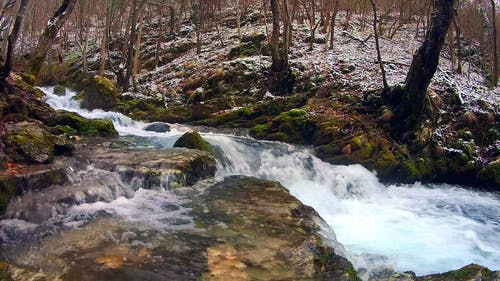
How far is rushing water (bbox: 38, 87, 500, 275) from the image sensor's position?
6.98 meters

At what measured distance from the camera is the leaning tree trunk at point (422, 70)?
35.7ft

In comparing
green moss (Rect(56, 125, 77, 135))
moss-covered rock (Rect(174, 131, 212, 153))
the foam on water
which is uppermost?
green moss (Rect(56, 125, 77, 135))

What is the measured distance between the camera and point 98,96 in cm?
1672

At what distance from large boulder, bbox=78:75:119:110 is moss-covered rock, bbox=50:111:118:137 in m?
5.43

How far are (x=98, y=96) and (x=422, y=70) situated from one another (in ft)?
39.0

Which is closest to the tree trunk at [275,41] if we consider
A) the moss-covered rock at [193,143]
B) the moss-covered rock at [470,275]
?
the moss-covered rock at [193,143]

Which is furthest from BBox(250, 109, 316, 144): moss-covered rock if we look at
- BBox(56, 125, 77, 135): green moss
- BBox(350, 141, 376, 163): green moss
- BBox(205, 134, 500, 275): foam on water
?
BBox(56, 125, 77, 135): green moss

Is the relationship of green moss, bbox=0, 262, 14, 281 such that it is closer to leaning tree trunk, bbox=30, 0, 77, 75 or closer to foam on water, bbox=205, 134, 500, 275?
foam on water, bbox=205, 134, 500, 275

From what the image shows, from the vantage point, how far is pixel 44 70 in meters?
23.5

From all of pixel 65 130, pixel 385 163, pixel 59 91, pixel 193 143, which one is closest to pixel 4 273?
pixel 193 143

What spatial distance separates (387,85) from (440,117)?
1.98 metres

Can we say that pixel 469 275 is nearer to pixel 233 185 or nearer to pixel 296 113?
pixel 233 185

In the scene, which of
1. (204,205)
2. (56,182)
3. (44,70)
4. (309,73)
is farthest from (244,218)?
(44,70)

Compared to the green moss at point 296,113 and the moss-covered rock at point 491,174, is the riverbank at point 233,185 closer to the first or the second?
the moss-covered rock at point 491,174
